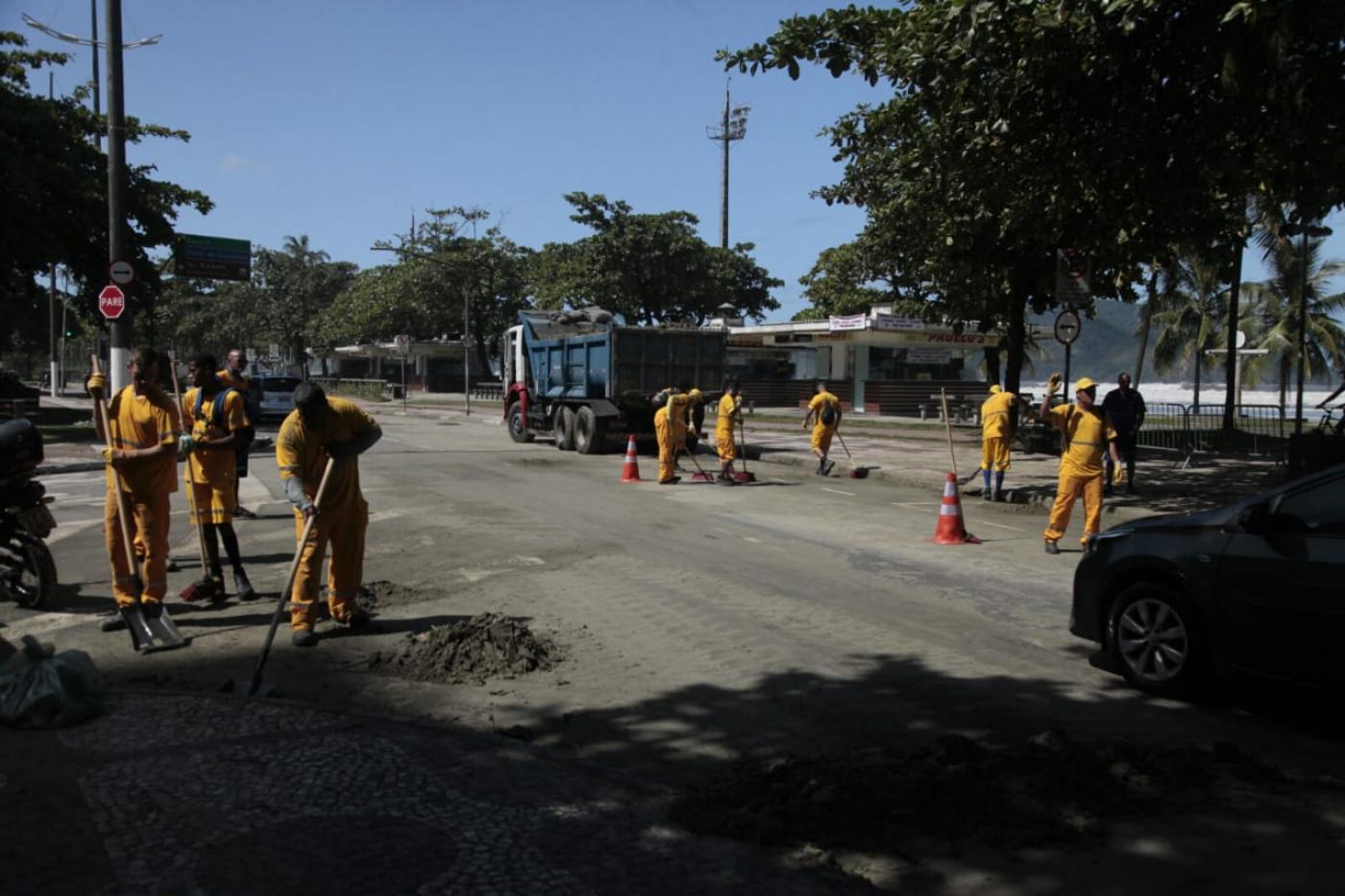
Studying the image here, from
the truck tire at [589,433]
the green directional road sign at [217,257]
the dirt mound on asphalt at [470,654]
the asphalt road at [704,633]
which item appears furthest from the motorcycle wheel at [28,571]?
the green directional road sign at [217,257]

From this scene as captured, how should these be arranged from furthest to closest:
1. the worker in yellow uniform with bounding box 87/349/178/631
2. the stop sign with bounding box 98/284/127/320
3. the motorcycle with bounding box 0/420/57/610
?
1. the stop sign with bounding box 98/284/127/320
2. the motorcycle with bounding box 0/420/57/610
3. the worker in yellow uniform with bounding box 87/349/178/631

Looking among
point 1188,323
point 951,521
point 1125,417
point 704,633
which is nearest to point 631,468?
point 951,521

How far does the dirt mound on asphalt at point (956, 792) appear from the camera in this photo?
372 centimetres

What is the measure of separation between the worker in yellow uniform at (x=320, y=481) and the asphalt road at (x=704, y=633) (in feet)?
1.15

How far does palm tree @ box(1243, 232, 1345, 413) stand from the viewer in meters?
36.5

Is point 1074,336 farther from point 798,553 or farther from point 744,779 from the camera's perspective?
point 744,779

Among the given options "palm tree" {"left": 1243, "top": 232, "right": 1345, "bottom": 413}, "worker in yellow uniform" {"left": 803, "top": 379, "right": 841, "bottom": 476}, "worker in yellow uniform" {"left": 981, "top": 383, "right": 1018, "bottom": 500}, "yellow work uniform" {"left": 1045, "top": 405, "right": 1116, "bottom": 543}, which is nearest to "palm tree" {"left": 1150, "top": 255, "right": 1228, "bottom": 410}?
"palm tree" {"left": 1243, "top": 232, "right": 1345, "bottom": 413}

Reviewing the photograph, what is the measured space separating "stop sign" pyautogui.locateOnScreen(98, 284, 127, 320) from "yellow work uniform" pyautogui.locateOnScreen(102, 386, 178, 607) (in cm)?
1136

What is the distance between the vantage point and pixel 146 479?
21.8ft

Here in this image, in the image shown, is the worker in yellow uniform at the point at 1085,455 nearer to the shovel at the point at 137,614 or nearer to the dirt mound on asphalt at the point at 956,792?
the dirt mound on asphalt at the point at 956,792

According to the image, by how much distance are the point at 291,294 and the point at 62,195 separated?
164 ft

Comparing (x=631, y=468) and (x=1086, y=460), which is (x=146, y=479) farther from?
(x=631, y=468)

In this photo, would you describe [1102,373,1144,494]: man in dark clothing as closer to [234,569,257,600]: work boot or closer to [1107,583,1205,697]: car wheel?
[1107,583,1205,697]: car wheel

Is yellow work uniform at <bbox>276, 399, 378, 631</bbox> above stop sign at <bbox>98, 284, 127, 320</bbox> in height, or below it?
below
